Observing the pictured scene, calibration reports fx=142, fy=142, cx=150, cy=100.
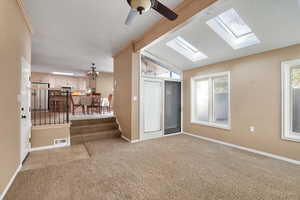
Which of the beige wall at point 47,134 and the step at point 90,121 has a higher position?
the step at point 90,121

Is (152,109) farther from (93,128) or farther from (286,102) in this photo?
(286,102)

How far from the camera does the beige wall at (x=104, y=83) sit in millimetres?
9195

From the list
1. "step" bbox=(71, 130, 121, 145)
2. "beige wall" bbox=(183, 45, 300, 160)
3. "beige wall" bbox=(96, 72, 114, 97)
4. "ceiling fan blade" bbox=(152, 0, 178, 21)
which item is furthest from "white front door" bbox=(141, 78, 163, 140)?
"beige wall" bbox=(96, 72, 114, 97)

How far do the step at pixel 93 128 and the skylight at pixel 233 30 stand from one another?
4.12m

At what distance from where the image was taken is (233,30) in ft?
10.9

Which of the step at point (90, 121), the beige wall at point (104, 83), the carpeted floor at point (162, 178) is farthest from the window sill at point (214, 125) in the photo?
the beige wall at point (104, 83)

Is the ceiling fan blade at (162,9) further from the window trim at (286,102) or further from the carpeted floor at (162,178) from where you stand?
the window trim at (286,102)

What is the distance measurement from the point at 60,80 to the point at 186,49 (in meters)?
9.00

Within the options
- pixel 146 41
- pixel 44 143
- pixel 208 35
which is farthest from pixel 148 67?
pixel 44 143

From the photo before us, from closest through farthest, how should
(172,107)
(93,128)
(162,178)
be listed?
(162,178)
(93,128)
(172,107)

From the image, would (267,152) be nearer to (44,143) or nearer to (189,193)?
(189,193)

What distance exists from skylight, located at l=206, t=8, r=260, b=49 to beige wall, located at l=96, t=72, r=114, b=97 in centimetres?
760

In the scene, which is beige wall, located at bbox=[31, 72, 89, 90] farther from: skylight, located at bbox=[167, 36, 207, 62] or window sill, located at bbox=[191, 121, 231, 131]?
window sill, located at bbox=[191, 121, 231, 131]

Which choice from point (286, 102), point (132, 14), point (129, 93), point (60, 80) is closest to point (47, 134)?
point (129, 93)
